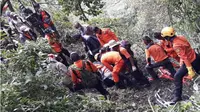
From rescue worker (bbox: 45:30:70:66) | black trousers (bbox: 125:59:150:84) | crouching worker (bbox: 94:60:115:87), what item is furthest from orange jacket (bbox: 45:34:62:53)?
black trousers (bbox: 125:59:150:84)

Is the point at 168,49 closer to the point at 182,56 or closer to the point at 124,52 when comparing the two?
the point at 124,52

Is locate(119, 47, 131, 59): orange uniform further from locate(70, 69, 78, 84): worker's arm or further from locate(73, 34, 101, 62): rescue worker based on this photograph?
locate(73, 34, 101, 62): rescue worker

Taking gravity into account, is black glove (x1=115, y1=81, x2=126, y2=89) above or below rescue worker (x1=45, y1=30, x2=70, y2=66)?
below

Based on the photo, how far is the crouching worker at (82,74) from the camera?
8266 millimetres

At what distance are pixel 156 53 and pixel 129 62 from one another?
0.67 meters

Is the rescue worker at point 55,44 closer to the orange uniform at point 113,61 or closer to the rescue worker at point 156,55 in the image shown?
the orange uniform at point 113,61

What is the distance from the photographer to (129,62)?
30.6ft

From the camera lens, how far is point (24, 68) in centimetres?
660

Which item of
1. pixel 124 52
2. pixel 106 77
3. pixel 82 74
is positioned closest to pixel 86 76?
pixel 82 74

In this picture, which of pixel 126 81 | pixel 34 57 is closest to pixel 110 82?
pixel 126 81

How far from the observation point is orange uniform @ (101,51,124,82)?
8922mm

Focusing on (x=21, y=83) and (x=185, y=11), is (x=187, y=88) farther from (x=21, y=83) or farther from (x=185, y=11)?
(x=21, y=83)

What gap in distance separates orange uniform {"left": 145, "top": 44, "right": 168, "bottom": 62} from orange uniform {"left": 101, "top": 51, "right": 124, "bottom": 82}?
2.22 ft

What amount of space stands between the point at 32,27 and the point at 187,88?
5.50 m
